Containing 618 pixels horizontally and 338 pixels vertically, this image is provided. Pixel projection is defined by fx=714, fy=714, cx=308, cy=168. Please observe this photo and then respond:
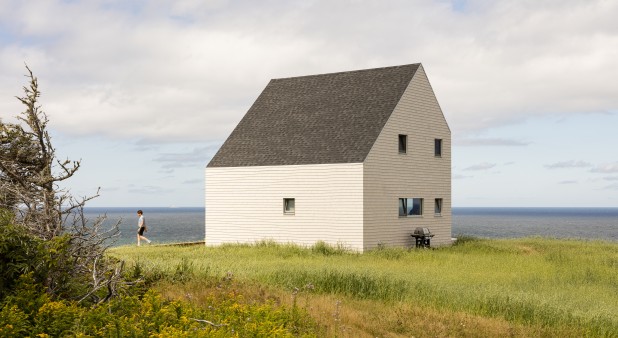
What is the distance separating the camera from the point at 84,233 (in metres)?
12.0

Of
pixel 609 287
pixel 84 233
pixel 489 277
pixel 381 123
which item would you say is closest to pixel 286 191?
pixel 381 123

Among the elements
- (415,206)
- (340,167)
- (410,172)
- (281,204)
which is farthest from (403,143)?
(281,204)

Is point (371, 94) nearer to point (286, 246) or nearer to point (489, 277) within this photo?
point (286, 246)

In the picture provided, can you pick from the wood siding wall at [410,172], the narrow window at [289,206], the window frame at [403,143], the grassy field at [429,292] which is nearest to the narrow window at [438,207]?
the wood siding wall at [410,172]

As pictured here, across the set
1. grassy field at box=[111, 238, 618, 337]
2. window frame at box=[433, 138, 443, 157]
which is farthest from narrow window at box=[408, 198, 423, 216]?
grassy field at box=[111, 238, 618, 337]

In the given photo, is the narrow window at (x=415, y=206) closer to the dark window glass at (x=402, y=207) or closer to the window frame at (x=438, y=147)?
the dark window glass at (x=402, y=207)

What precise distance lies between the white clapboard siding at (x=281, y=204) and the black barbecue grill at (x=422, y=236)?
13.3ft

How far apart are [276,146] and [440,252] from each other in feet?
31.8

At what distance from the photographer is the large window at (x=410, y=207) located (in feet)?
111

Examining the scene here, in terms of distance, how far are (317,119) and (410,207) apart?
6.46 metres

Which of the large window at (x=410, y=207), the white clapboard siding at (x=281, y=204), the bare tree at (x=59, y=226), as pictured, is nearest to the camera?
the bare tree at (x=59, y=226)

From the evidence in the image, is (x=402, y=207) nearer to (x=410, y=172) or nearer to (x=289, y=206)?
(x=410, y=172)

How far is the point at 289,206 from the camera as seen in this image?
110 feet

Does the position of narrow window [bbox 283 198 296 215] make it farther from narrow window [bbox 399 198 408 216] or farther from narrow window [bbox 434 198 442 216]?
narrow window [bbox 434 198 442 216]
